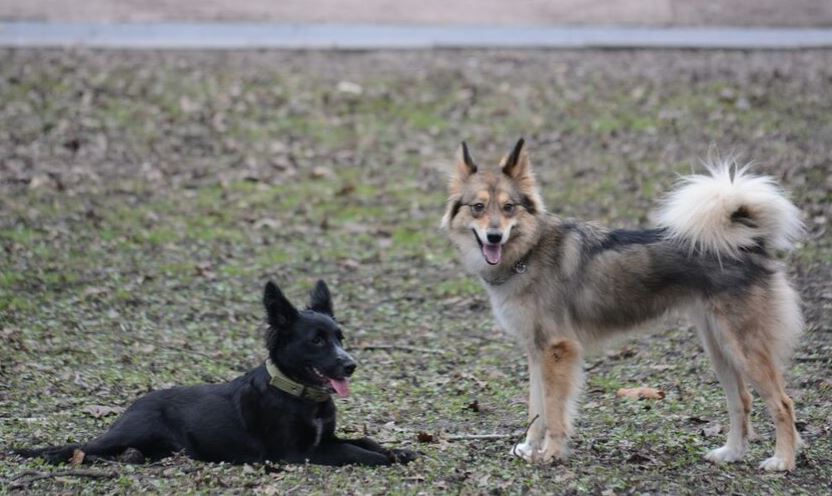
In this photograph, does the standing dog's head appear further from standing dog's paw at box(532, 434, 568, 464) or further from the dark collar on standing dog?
standing dog's paw at box(532, 434, 568, 464)

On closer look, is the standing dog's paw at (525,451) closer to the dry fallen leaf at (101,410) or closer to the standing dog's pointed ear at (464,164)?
the standing dog's pointed ear at (464,164)

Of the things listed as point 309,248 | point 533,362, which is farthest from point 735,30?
point 533,362

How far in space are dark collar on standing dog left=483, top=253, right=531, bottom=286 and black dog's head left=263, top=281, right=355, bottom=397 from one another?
106cm

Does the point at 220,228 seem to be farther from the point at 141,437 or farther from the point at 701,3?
the point at 701,3

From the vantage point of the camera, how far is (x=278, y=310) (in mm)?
6746

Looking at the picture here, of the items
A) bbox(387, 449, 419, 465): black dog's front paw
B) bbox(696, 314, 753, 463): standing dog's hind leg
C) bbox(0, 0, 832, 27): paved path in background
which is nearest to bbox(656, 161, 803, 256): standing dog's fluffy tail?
bbox(696, 314, 753, 463): standing dog's hind leg

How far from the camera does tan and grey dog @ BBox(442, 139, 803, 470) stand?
663cm

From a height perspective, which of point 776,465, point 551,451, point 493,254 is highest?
point 493,254

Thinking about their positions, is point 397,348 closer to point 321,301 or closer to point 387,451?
point 321,301

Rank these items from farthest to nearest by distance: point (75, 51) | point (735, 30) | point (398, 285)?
point (735, 30) < point (75, 51) < point (398, 285)

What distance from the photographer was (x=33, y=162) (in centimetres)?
1402

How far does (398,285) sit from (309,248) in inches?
58.0

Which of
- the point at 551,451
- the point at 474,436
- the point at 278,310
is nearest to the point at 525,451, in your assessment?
the point at 551,451

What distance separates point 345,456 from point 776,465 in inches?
96.6
